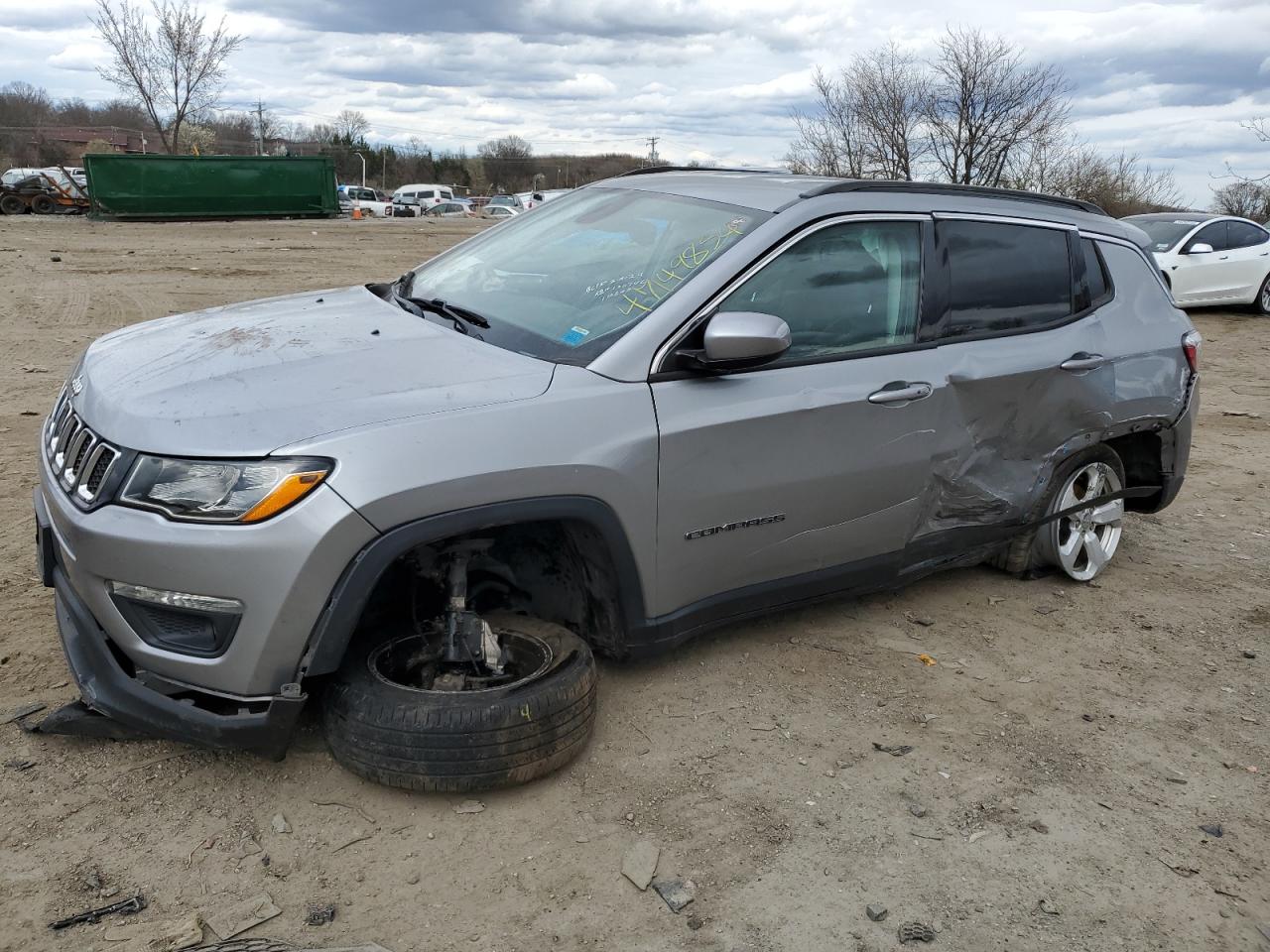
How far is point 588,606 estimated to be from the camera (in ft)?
11.3

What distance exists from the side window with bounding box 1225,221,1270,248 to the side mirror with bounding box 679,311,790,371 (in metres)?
14.7

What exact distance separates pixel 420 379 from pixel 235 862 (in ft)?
4.56

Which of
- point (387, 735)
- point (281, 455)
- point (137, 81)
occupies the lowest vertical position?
point (387, 735)

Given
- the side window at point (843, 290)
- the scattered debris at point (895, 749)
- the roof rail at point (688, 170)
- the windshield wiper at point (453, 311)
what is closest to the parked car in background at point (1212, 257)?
the roof rail at point (688, 170)

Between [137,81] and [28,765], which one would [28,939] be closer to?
[28,765]

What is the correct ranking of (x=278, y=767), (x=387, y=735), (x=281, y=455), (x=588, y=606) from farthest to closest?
(x=588, y=606)
(x=278, y=767)
(x=387, y=735)
(x=281, y=455)

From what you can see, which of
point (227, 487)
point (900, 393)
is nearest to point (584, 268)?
point (900, 393)

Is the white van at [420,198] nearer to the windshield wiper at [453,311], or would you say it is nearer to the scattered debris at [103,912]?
the windshield wiper at [453,311]

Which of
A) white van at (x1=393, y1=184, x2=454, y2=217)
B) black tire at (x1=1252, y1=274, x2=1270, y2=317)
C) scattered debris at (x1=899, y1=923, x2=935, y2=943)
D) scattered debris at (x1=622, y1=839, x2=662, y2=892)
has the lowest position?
scattered debris at (x1=899, y1=923, x2=935, y2=943)

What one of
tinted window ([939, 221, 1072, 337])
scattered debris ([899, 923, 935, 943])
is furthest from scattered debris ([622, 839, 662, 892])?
tinted window ([939, 221, 1072, 337])

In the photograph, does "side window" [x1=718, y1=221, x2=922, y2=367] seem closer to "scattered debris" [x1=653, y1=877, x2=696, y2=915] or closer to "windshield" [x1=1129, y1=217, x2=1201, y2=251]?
"scattered debris" [x1=653, y1=877, x2=696, y2=915]

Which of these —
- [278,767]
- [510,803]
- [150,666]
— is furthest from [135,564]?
[510,803]

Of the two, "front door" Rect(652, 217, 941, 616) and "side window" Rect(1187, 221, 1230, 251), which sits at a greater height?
"side window" Rect(1187, 221, 1230, 251)

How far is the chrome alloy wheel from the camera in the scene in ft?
15.8
